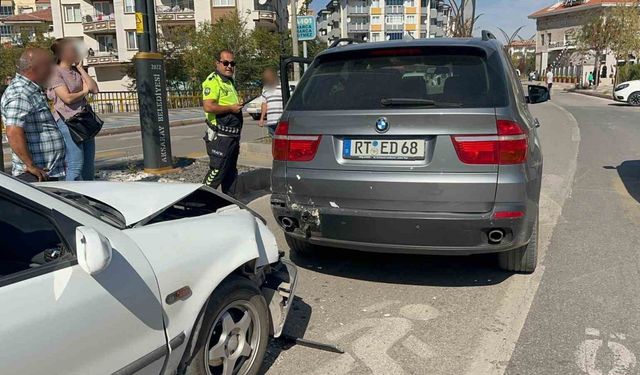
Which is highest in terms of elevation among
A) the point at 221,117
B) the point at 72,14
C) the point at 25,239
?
the point at 72,14

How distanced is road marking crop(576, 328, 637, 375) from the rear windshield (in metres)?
1.58

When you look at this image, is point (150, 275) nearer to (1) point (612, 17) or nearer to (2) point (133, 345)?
(2) point (133, 345)

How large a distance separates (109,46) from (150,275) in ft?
181

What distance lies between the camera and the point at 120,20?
48.4 metres

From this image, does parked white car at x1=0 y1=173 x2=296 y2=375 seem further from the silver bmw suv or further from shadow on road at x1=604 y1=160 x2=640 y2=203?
shadow on road at x1=604 y1=160 x2=640 y2=203

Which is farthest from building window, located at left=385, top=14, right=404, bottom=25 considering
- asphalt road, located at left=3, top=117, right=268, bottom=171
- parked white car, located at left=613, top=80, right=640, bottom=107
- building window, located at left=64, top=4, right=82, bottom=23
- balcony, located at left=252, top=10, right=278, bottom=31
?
asphalt road, located at left=3, top=117, right=268, bottom=171

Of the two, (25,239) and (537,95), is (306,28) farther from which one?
(25,239)

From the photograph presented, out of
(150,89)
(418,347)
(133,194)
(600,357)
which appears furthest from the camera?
(150,89)

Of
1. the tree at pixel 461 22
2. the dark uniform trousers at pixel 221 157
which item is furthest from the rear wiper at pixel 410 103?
the tree at pixel 461 22

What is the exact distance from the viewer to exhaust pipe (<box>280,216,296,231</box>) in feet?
12.8

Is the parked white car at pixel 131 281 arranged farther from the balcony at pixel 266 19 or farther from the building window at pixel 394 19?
the building window at pixel 394 19

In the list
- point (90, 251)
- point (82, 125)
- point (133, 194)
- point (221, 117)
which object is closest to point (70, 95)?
point (82, 125)

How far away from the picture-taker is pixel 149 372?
6.96 ft

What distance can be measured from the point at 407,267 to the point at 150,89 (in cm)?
472
